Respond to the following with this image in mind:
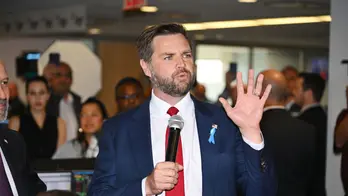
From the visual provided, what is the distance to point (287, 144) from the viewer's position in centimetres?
501

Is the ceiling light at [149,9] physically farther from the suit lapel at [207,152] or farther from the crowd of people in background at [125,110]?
the suit lapel at [207,152]

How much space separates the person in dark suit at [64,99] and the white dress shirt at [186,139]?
4485mm

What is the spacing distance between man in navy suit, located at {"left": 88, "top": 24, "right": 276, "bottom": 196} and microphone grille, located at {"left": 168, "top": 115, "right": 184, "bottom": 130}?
0.15m

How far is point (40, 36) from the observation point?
10.5m

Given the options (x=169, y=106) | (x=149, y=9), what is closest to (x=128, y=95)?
(x=169, y=106)

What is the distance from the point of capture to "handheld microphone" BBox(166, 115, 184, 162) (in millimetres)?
2649

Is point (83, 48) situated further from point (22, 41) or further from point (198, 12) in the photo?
point (198, 12)

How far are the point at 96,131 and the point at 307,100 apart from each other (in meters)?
2.19

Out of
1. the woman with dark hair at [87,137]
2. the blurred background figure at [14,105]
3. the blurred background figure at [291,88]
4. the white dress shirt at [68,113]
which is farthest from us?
the blurred background figure at [291,88]

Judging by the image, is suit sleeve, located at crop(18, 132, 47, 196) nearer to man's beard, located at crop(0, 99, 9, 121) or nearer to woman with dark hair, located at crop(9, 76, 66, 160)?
man's beard, located at crop(0, 99, 9, 121)

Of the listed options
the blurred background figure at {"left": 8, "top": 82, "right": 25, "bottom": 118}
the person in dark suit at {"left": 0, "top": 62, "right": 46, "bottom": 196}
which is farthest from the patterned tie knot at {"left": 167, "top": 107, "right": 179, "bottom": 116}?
the blurred background figure at {"left": 8, "top": 82, "right": 25, "bottom": 118}

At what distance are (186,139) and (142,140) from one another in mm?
184

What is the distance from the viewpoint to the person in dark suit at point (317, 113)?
22.0 feet

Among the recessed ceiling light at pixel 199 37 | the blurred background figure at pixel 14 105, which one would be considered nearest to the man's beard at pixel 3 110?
the blurred background figure at pixel 14 105
